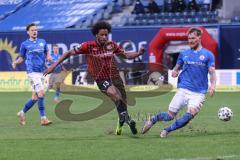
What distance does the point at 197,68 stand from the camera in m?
12.0

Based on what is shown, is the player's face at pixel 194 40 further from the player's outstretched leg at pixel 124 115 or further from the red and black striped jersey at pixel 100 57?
the player's outstretched leg at pixel 124 115

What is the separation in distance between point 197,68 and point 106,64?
1.73m

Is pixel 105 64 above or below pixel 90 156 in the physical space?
above

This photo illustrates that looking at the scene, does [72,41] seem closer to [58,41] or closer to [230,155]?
[58,41]

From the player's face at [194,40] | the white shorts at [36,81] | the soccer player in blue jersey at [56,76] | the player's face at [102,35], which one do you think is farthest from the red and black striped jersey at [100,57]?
the soccer player in blue jersey at [56,76]

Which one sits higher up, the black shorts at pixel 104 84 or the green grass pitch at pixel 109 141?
the black shorts at pixel 104 84

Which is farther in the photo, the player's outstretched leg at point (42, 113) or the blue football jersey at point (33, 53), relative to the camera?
the blue football jersey at point (33, 53)

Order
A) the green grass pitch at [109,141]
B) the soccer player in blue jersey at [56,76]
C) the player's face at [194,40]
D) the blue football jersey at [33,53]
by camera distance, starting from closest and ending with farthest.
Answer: the green grass pitch at [109,141]
the player's face at [194,40]
the blue football jersey at [33,53]
the soccer player in blue jersey at [56,76]

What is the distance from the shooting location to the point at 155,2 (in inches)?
1486

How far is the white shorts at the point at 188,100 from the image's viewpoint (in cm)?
1191

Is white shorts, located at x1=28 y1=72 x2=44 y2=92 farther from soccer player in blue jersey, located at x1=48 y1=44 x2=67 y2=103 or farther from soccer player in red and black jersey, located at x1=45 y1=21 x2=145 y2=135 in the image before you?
soccer player in blue jersey, located at x1=48 y1=44 x2=67 y2=103

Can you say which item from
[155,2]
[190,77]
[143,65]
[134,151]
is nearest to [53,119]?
[190,77]

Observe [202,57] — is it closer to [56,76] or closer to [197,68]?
[197,68]

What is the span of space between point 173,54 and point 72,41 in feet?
17.9
